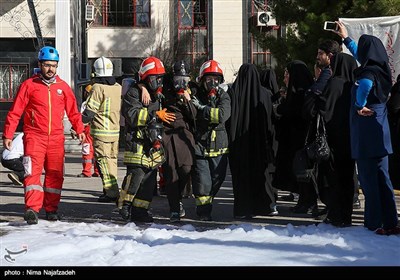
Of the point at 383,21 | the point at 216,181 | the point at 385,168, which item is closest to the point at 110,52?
the point at 383,21

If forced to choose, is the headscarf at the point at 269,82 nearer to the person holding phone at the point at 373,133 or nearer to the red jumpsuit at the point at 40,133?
the person holding phone at the point at 373,133

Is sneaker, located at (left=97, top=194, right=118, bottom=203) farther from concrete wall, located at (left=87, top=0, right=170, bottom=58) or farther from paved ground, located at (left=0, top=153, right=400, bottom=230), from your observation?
concrete wall, located at (left=87, top=0, right=170, bottom=58)

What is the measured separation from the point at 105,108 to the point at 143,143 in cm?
202

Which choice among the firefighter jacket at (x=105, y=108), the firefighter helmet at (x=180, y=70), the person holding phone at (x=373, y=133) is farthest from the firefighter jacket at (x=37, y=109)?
the person holding phone at (x=373, y=133)

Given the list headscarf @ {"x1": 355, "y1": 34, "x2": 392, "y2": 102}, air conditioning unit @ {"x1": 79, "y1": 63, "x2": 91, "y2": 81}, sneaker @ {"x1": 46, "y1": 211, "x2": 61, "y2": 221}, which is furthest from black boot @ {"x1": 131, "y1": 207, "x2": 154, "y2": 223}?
air conditioning unit @ {"x1": 79, "y1": 63, "x2": 91, "y2": 81}

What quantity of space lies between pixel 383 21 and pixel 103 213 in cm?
546

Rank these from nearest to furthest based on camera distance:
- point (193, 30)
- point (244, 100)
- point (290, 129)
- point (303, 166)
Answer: point (303, 166), point (244, 100), point (290, 129), point (193, 30)

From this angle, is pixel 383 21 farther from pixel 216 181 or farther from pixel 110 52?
pixel 110 52

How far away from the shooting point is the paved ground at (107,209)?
988 centimetres

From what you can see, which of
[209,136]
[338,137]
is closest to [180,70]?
[209,136]

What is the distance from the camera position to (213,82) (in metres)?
9.91

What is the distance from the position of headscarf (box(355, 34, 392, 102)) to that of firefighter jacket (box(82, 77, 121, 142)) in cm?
428

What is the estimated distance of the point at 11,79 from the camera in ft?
98.7

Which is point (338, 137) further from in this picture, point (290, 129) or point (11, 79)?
point (11, 79)
